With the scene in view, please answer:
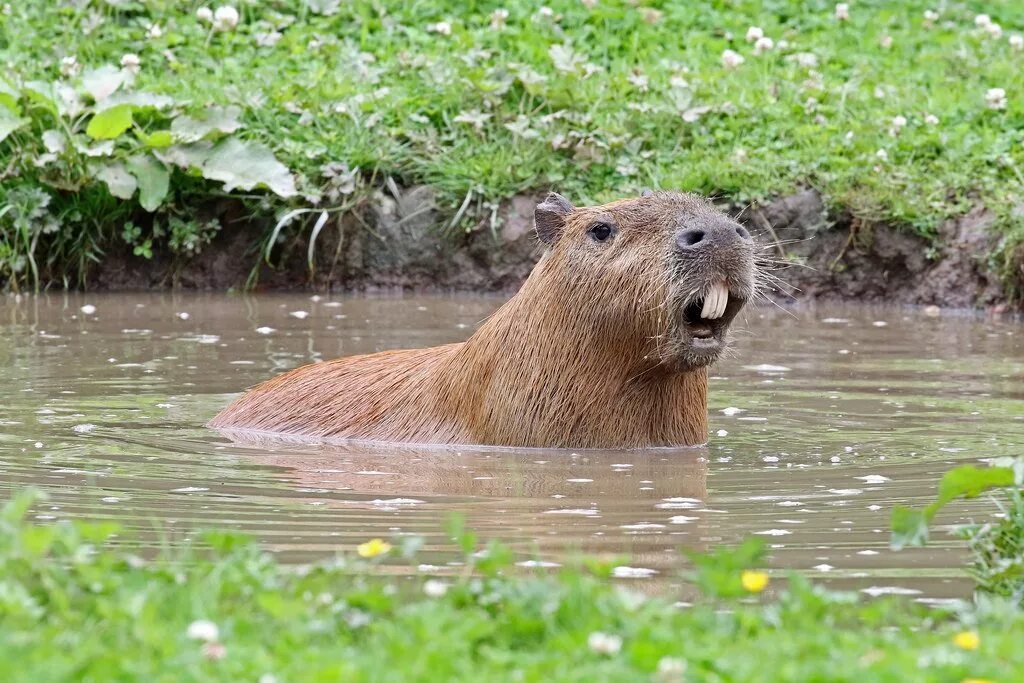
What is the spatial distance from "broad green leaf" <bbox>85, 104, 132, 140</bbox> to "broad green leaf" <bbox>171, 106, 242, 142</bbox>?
0.40 meters

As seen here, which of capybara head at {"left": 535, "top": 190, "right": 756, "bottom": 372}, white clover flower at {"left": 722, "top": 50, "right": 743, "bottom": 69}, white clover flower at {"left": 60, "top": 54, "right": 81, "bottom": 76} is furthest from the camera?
white clover flower at {"left": 722, "top": 50, "right": 743, "bottom": 69}

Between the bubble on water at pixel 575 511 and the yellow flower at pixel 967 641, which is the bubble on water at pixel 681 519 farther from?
the yellow flower at pixel 967 641

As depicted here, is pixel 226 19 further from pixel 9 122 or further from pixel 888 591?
pixel 888 591

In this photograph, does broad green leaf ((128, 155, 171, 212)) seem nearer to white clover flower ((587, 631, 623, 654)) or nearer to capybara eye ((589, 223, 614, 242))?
capybara eye ((589, 223, 614, 242))

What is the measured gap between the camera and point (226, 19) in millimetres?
13422

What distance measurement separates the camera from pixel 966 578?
4.12m

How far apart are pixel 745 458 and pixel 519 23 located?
829cm

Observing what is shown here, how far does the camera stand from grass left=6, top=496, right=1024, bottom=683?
2836 millimetres

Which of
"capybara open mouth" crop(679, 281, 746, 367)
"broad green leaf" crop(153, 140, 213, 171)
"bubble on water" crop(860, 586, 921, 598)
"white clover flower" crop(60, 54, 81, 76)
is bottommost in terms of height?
"bubble on water" crop(860, 586, 921, 598)

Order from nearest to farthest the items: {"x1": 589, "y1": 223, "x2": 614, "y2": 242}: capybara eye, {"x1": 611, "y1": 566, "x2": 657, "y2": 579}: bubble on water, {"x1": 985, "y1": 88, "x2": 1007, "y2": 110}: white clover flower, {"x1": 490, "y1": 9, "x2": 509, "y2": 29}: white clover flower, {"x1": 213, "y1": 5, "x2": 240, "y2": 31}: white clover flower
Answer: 1. {"x1": 611, "y1": 566, "x2": 657, "y2": 579}: bubble on water
2. {"x1": 589, "y1": 223, "x2": 614, "y2": 242}: capybara eye
3. {"x1": 985, "y1": 88, "x2": 1007, "y2": 110}: white clover flower
4. {"x1": 213, "y1": 5, "x2": 240, "y2": 31}: white clover flower
5. {"x1": 490, "y1": 9, "x2": 509, "y2": 29}: white clover flower

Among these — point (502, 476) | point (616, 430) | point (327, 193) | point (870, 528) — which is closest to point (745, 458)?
point (616, 430)

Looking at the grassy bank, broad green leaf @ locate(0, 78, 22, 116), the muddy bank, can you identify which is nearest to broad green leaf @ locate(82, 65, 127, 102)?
the grassy bank

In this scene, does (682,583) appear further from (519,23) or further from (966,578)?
(519,23)

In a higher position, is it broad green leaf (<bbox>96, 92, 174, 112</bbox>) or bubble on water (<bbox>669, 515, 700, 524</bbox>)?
broad green leaf (<bbox>96, 92, 174, 112</bbox>)
